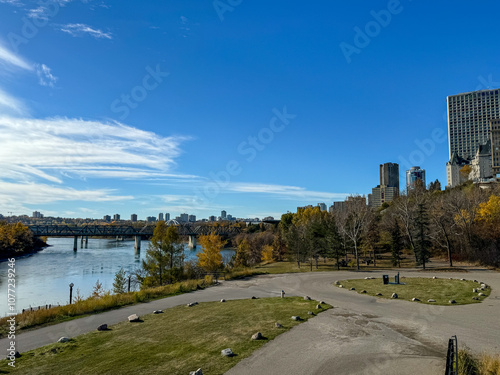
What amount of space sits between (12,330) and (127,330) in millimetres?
5517

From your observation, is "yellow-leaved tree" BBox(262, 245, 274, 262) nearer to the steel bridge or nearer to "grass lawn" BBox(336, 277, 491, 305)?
the steel bridge

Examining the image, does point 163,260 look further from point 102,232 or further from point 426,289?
point 102,232

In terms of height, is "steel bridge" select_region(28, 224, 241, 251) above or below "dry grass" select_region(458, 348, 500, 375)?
below

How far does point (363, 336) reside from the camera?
46.6 feet

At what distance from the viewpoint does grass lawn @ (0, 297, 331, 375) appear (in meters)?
11.2

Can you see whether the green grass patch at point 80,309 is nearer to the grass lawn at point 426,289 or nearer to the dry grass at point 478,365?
the grass lawn at point 426,289

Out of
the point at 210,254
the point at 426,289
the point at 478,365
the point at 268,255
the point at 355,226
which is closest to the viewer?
the point at 478,365

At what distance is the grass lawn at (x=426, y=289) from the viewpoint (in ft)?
73.5

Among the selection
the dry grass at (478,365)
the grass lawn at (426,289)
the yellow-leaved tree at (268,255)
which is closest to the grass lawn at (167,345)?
the dry grass at (478,365)

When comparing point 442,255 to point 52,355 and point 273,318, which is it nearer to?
point 273,318

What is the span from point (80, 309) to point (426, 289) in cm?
2631

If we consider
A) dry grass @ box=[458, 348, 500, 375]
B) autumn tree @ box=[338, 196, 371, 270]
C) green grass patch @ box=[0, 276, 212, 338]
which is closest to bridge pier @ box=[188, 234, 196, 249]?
autumn tree @ box=[338, 196, 371, 270]

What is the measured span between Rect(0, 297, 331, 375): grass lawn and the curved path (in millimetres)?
1046

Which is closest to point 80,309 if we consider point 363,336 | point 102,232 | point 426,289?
point 363,336
